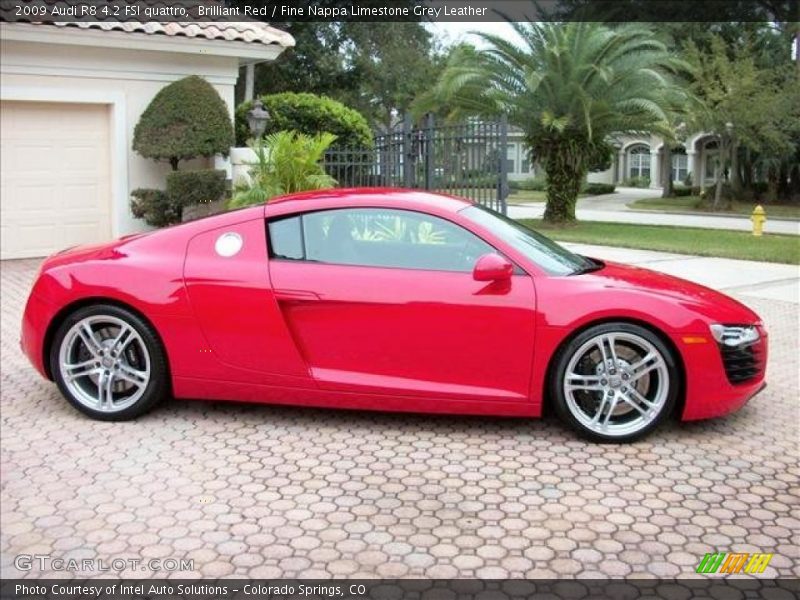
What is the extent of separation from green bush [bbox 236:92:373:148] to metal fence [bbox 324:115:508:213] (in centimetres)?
184

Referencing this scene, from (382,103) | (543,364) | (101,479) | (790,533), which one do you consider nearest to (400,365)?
(543,364)

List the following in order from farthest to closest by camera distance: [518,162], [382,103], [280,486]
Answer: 1. [518,162]
2. [382,103]
3. [280,486]

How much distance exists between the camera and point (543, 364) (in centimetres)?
448

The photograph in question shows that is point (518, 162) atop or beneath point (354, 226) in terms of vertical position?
atop

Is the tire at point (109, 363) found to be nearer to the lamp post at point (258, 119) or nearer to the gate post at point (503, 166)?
the gate post at point (503, 166)

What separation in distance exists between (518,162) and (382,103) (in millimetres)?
20551

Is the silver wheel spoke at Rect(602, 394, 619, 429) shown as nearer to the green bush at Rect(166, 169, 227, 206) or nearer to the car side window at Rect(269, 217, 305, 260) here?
the car side window at Rect(269, 217, 305, 260)

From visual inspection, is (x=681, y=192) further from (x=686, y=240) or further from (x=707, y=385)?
(x=707, y=385)

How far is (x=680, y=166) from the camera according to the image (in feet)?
174

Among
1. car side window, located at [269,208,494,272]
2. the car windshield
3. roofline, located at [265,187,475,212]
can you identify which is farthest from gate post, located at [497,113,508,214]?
car side window, located at [269,208,494,272]

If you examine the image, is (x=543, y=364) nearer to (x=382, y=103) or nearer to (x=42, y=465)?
(x=42, y=465)

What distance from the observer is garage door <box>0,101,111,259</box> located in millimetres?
11406

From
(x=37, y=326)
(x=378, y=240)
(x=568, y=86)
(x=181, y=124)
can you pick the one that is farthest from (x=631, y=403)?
(x=568, y=86)

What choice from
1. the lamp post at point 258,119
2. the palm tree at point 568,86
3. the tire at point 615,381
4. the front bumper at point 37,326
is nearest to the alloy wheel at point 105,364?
the front bumper at point 37,326
